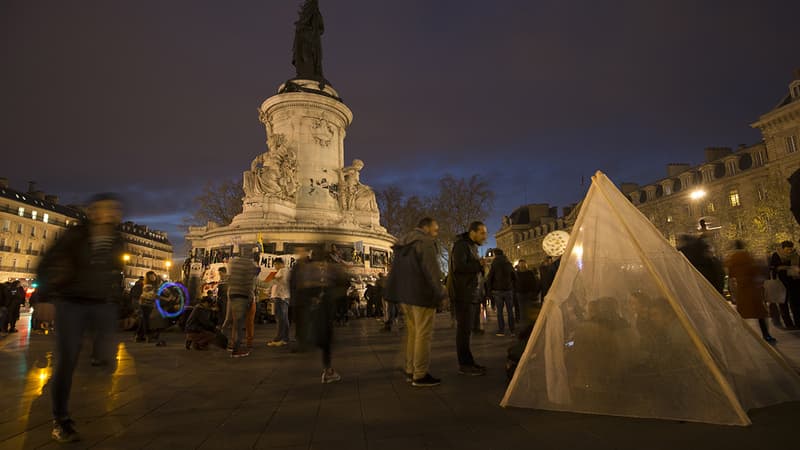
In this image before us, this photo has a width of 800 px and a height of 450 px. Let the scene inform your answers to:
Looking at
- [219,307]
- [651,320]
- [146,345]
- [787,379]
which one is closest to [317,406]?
[651,320]

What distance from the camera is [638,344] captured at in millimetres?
3412

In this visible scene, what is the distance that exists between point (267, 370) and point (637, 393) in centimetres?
460

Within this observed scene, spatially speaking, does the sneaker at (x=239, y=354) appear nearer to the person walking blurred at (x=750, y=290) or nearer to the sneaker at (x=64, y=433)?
the sneaker at (x=64, y=433)

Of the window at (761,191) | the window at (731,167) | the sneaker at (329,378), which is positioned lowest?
the sneaker at (329,378)

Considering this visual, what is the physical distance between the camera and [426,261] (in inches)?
191

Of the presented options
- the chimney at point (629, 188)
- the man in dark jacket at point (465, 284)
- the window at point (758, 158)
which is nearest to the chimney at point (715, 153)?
the window at point (758, 158)

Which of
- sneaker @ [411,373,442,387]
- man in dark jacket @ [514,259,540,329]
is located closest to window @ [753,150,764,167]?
man in dark jacket @ [514,259,540,329]

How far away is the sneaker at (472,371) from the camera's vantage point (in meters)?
5.24

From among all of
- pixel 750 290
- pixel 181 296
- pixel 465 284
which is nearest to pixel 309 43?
pixel 181 296

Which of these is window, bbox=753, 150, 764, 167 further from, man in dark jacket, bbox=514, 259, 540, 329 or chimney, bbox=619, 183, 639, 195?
man in dark jacket, bbox=514, 259, 540, 329

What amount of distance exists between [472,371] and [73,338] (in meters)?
4.07

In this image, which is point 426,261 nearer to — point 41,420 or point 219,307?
point 41,420

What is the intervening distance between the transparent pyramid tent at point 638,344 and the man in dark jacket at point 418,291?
1.31 meters

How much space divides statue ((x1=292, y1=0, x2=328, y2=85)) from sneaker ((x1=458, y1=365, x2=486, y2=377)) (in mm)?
→ 21144
